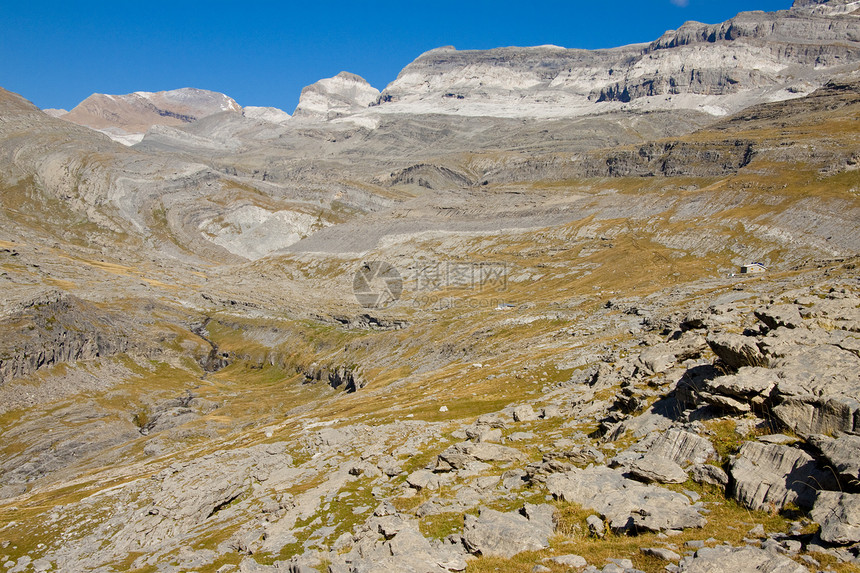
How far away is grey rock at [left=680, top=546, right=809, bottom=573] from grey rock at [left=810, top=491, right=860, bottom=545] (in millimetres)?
1372

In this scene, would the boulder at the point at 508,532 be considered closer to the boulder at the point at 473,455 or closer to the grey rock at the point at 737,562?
the grey rock at the point at 737,562

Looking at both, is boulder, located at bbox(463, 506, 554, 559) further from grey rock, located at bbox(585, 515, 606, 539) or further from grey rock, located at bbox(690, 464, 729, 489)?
grey rock, located at bbox(690, 464, 729, 489)

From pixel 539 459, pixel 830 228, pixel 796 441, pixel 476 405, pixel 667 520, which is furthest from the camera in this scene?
pixel 830 228

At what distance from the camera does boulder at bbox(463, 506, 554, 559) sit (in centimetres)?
1661

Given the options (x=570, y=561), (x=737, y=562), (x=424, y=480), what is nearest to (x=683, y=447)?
(x=737, y=562)

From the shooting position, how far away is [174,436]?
285 ft

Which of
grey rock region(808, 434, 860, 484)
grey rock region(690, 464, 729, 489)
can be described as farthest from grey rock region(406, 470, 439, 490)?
grey rock region(808, 434, 860, 484)

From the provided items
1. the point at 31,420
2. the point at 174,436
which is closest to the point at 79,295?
the point at 31,420

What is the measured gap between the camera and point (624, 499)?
1769 centimetres

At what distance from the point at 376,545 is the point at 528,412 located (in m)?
18.4

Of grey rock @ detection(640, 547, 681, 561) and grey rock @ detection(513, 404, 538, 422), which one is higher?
grey rock @ detection(640, 547, 681, 561)

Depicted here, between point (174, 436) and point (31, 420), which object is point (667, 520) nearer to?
point (174, 436)

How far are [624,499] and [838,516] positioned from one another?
6.24 meters

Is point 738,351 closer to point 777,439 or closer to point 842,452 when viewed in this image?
point 777,439
